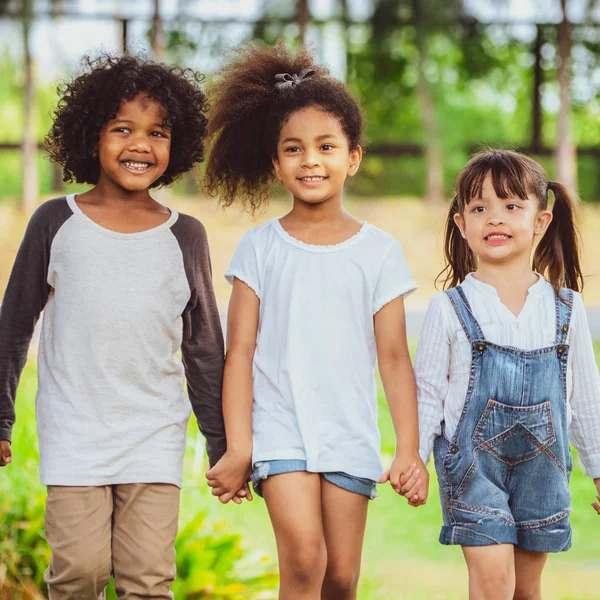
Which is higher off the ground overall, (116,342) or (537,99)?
(537,99)

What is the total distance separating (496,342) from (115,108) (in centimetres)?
128

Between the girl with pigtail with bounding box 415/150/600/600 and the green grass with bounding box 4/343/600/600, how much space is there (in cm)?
149

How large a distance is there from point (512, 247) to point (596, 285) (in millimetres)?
9082

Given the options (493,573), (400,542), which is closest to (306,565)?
(493,573)

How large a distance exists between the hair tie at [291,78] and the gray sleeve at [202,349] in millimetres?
521

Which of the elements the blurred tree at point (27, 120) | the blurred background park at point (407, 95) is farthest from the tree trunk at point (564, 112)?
the blurred tree at point (27, 120)

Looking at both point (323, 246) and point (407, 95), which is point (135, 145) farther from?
point (407, 95)

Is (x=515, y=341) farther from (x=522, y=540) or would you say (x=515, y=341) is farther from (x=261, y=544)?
(x=261, y=544)

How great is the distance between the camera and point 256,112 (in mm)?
3174

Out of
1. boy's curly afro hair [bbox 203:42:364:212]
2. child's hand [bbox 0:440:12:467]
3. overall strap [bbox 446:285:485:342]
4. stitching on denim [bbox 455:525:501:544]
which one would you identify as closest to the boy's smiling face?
boy's curly afro hair [bbox 203:42:364:212]

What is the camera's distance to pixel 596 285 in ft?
37.9

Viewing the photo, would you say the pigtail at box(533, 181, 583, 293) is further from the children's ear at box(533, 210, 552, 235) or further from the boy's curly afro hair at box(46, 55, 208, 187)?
the boy's curly afro hair at box(46, 55, 208, 187)

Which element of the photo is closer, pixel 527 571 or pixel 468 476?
pixel 468 476

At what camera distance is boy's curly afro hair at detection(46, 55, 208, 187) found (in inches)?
118
